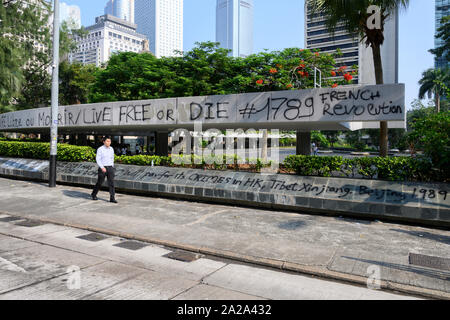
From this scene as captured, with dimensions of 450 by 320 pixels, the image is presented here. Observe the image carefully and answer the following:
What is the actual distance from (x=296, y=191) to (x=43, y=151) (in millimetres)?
12151

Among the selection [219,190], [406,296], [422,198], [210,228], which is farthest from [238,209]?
[406,296]

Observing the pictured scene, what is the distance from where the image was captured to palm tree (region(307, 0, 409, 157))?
9.41m

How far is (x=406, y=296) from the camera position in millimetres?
4195

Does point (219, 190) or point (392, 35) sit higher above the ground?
→ point (392, 35)

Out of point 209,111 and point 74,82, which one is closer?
point 209,111

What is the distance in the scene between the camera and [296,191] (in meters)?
9.02

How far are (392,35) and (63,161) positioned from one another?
110770 mm

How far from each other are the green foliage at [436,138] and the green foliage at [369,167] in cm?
22

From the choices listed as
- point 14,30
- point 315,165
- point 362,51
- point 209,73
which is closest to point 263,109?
point 315,165

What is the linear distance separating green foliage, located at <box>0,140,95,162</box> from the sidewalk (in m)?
3.35

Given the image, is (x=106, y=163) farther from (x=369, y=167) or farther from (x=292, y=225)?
(x=369, y=167)

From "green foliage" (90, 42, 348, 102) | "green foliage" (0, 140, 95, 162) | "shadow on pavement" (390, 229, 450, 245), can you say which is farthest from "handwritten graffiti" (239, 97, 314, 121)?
"green foliage" (0, 140, 95, 162)
